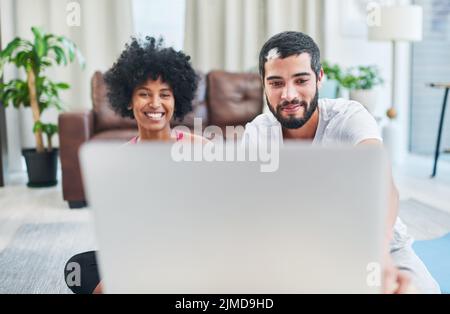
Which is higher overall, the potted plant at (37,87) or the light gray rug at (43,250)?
the potted plant at (37,87)

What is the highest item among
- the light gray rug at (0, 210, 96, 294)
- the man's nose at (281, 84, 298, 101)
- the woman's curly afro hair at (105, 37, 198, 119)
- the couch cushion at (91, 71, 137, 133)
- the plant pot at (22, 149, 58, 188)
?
the woman's curly afro hair at (105, 37, 198, 119)

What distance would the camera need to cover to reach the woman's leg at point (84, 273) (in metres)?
1.04

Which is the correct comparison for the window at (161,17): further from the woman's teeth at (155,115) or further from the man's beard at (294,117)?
the man's beard at (294,117)

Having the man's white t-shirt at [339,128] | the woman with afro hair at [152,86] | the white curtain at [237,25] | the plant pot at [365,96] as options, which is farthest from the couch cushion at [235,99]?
the man's white t-shirt at [339,128]

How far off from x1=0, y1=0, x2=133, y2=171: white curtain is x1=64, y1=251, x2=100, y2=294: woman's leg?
2594 millimetres

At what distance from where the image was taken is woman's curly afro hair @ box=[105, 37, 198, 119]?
109 centimetres

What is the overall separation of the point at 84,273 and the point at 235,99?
2.19m

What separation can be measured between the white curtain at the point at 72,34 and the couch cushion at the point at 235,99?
0.89 metres

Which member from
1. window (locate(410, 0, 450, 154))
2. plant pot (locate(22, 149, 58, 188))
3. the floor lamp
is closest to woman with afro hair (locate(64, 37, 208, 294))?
plant pot (locate(22, 149, 58, 188))

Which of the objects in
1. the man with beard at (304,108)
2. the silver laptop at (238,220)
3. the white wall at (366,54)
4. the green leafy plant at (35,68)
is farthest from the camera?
the white wall at (366,54)

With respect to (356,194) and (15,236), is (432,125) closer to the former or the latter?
(15,236)

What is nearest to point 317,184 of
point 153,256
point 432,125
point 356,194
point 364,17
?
point 356,194

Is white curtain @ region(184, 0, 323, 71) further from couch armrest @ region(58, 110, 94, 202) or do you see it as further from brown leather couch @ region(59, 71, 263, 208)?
couch armrest @ region(58, 110, 94, 202)
